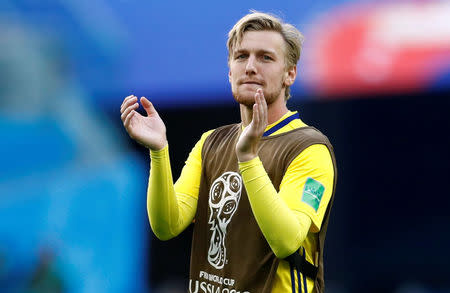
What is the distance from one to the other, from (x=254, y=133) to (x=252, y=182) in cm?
18

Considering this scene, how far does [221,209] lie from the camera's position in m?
3.06

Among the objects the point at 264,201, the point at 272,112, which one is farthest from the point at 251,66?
the point at 264,201

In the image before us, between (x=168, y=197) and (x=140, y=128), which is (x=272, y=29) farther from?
(x=168, y=197)

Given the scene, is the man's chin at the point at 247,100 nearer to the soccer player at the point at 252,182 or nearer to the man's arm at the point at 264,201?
the soccer player at the point at 252,182

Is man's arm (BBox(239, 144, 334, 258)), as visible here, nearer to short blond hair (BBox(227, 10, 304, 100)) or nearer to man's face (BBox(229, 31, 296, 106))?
man's face (BBox(229, 31, 296, 106))

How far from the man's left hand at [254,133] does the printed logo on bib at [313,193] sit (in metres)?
0.27

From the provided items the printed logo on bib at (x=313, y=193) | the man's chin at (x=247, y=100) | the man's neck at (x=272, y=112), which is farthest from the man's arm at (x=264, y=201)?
the man's neck at (x=272, y=112)

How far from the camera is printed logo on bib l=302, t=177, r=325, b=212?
2834 millimetres

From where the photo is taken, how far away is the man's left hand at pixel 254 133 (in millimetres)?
2688
